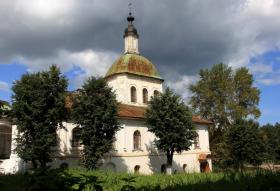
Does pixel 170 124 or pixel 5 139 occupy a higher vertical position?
pixel 170 124

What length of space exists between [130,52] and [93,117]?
16998 millimetres

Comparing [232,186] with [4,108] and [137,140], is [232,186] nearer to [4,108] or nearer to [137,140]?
[4,108]

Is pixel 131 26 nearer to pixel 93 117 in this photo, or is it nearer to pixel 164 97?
pixel 164 97

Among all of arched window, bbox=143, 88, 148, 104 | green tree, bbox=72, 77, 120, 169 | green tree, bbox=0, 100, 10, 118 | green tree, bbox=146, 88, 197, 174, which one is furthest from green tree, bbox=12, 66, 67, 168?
green tree, bbox=0, 100, 10, 118

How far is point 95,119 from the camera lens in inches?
1057

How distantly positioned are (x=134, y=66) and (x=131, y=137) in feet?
33.5

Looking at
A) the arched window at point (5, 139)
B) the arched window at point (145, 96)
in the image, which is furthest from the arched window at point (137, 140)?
the arched window at point (5, 139)

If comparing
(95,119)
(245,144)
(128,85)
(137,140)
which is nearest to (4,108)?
(95,119)

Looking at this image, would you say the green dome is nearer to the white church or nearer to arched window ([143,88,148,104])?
the white church

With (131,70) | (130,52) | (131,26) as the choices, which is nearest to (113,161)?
(131,70)

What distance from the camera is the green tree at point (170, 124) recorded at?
30281 millimetres

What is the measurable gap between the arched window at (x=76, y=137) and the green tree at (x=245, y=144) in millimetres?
14777

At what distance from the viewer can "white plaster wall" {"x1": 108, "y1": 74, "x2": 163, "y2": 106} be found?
128 feet

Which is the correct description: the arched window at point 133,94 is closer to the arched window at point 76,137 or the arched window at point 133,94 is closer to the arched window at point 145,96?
the arched window at point 145,96
